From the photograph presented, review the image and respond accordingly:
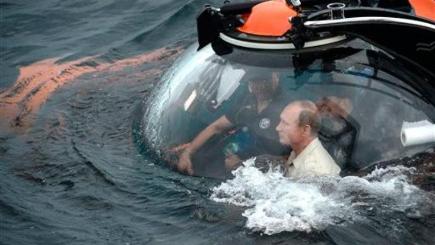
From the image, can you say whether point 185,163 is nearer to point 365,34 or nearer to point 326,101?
point 326,101

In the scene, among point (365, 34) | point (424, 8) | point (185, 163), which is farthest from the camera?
point (185, 163)

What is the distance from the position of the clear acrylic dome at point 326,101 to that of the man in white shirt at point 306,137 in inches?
1.6

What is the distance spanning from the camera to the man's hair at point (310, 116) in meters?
4.14

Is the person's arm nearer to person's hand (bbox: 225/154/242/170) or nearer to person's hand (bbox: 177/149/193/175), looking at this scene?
person's hand (bbox: 177/149/193/175)

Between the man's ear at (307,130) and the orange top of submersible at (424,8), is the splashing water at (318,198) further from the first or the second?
the orange top of submersible at (424,8)

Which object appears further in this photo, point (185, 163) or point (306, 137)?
point (185, 163)

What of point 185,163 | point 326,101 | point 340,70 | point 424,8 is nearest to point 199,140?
point 185,163

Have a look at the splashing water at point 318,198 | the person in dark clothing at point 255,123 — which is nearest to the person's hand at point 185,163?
the person in dark clothing at point 255,123

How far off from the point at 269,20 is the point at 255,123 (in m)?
0.66

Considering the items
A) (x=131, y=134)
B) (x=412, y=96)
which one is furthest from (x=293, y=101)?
(x=131, y=134)

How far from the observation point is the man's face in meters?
4.15

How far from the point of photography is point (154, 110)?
17.5 feet

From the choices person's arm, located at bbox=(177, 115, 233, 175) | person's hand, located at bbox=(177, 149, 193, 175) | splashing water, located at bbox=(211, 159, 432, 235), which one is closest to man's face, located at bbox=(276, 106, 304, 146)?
splashing water, located at bbox=(211, 159, 432, 235)

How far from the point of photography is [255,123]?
168 inches
